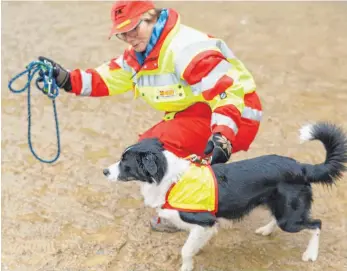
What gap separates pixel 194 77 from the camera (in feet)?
11.3

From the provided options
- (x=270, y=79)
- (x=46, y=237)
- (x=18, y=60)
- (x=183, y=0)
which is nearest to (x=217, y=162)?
(x=46, y=237)

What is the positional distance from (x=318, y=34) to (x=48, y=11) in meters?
3.72

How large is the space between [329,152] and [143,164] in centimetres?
114

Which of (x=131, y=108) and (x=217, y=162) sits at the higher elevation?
(x=217, y=162)

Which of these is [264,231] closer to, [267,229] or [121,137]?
[267,229]

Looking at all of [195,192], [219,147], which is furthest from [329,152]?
[195,192]

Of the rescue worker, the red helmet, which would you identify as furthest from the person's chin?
the red helmet

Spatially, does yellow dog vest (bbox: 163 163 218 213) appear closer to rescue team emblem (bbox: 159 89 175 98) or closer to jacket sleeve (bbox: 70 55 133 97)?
rescue team emblem (bbox: 159 89 175 98)

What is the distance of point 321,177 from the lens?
336 cm

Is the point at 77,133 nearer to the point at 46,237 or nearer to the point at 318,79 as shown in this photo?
the point at 46,237

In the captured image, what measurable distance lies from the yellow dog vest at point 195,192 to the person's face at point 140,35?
87 centimetres

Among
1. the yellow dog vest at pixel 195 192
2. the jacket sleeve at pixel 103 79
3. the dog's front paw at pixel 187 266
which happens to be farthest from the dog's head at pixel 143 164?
the jacket sleeve at pixel 103 79

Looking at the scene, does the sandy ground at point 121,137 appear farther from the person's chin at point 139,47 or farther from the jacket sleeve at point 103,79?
the person's chin at point 139,47

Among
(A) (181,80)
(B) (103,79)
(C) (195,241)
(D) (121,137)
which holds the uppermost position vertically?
(A) (181,80)
